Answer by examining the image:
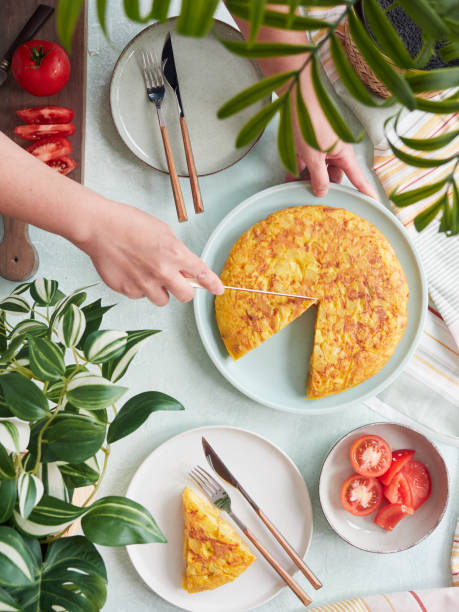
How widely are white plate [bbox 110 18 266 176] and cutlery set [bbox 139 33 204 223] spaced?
29mm

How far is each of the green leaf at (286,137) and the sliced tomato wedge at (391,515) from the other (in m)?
1.35

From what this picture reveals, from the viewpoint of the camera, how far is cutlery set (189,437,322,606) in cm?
152

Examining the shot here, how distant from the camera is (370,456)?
1.55 meters

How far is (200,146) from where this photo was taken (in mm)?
1567

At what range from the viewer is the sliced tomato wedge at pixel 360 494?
61.3 inches

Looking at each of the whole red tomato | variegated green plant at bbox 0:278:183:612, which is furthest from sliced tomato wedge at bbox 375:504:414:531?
the whole red tomato

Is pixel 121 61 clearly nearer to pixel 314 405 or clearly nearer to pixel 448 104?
pixel 314 405

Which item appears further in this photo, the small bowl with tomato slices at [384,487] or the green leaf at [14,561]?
the small bowl with tomato slices at [384,487]

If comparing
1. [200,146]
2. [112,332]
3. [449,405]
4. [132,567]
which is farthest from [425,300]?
[132,567]

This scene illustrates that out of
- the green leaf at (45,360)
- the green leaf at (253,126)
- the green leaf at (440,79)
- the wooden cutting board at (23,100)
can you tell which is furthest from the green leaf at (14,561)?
the wooden cutting board at (23,100)

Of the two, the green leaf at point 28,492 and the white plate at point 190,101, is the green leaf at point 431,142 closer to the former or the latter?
the green leaf at point 28,492

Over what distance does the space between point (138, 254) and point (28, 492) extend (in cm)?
59

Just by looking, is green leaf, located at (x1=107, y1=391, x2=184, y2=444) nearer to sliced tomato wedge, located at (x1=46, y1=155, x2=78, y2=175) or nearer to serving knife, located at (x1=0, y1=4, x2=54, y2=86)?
sliced tomato wedge, located at (x1=46, y1=155, x2=78, y2=175)

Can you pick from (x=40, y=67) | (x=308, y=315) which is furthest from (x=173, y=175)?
(x=308, y=315)
